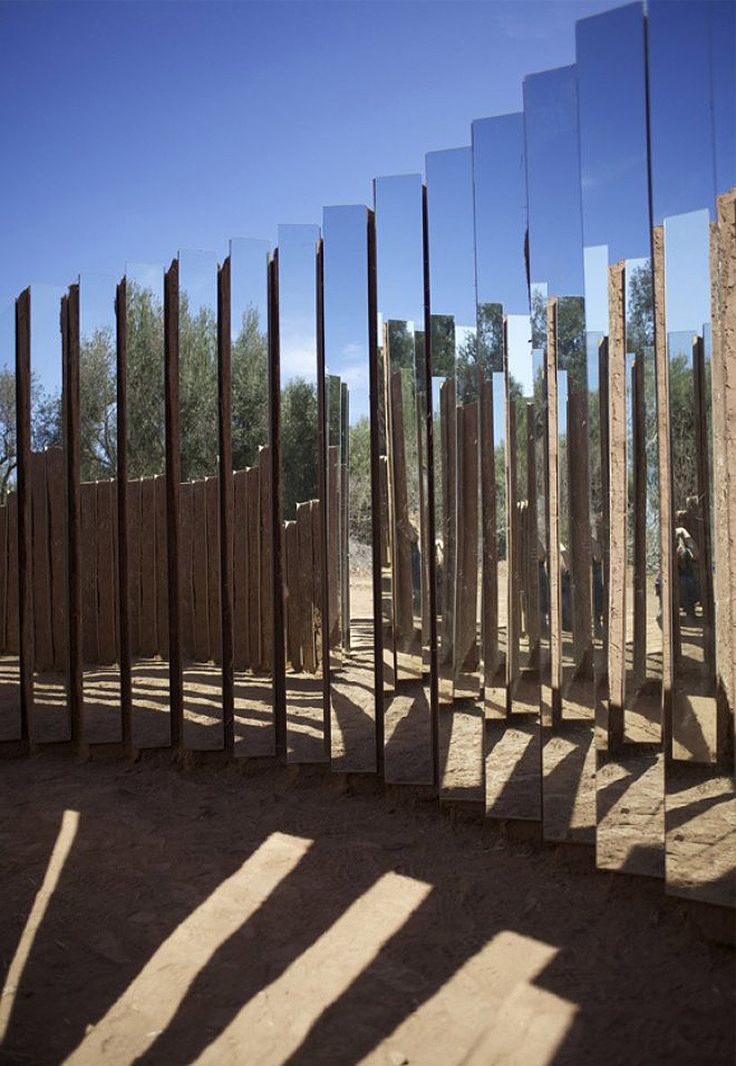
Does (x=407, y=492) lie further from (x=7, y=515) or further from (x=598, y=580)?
(x=7, y=515)

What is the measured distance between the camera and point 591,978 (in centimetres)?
279

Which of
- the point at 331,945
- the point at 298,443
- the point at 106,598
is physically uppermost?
the point at 298,443

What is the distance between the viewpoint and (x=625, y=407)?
3.51 metres

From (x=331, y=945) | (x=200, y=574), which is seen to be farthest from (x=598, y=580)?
(x=200, y=574)

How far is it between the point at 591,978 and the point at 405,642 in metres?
2.66

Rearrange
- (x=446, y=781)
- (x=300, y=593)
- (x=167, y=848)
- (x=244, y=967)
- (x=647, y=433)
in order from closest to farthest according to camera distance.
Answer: (x=244, y=967) → (x=647, y=433) → (x=167, y=848) → (x=446, y=781) → (x=300, y=593)

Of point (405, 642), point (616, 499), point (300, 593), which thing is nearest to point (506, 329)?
point (616, 499)

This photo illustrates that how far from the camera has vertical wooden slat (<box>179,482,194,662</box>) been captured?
502 centimetres

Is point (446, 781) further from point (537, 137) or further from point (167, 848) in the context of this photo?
point (537, 137)

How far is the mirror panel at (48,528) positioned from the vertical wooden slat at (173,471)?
719mm

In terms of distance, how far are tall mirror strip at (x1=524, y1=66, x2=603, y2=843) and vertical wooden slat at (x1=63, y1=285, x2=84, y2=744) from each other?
2573 mm

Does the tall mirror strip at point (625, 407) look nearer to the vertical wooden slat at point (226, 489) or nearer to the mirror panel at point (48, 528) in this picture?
the vertical wooden slat at point (226, 489)

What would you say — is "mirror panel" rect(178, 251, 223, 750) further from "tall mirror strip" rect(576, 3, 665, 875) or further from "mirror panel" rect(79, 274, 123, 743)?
"tall mirror strip" rect(576, 3, 665, 875)

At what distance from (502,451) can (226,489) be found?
1460mm
